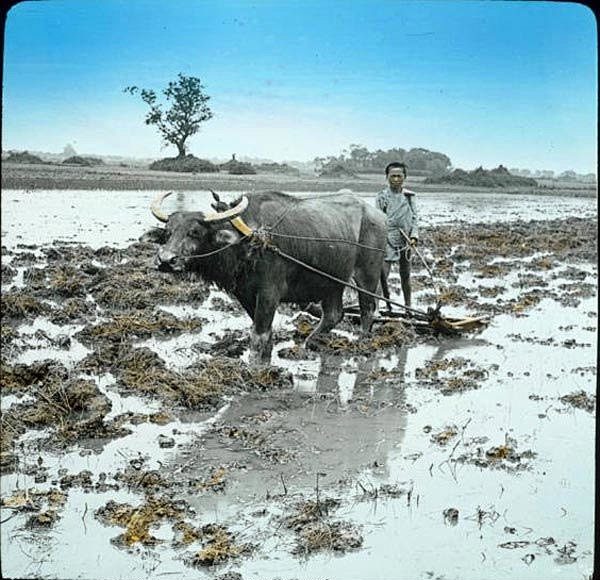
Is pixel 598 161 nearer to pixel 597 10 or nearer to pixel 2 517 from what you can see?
pixel 597 10

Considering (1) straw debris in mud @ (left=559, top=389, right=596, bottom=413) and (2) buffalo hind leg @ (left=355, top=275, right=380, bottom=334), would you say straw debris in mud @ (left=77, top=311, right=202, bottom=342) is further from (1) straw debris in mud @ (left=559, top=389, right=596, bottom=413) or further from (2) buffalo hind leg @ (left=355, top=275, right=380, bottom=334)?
(1) straw debris in mud @ (left=559, top=389, right=596, bottom=413)

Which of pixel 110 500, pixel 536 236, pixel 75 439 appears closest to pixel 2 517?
pixel 110 500

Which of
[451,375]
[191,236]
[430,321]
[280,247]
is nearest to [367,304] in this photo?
[430,321]

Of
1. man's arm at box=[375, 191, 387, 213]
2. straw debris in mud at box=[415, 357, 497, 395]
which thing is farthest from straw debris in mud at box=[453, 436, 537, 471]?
man's arm at box=[375, 191, 387, 213]

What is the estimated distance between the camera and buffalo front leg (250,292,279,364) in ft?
17.8

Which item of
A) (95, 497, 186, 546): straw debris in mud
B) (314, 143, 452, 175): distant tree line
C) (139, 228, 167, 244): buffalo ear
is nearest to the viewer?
(95, 497, 186, 546): straw debris in mud

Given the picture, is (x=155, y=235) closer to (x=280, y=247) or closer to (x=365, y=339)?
(x=280, y=247)

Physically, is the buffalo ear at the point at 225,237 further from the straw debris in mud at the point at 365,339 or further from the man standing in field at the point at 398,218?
the man standing in field at the point at 398,218

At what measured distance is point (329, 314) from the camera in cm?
626

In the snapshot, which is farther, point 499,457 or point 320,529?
point 499,457

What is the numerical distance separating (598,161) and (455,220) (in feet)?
67.2

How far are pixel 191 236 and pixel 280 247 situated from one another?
75 centimetres

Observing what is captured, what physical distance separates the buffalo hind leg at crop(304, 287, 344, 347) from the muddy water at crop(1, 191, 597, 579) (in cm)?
29

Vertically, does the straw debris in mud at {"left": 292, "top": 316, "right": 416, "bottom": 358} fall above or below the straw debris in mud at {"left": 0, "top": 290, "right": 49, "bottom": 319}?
below
